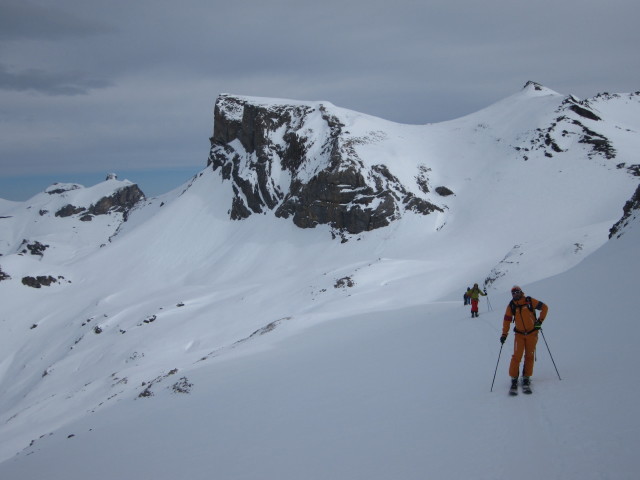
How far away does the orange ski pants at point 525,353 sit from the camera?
8391mm

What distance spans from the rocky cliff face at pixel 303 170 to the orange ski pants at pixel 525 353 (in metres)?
52.8

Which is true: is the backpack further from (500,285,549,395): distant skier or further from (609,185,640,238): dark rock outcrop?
(609,185,640,238): dark rock outcrop

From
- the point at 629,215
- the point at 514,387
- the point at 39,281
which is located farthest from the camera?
the point at 39,281

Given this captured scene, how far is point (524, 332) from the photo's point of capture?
869cm

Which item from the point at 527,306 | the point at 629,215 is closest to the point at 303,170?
the point at 629,215

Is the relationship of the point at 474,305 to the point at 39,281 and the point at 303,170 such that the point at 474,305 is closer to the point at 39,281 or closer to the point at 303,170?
the point at 303,170

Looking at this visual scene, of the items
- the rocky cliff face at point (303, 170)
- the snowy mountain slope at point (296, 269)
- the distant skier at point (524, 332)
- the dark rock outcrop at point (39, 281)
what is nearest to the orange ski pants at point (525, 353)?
the distant skier at point (524, 332)

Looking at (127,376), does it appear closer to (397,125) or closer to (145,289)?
(145,289)

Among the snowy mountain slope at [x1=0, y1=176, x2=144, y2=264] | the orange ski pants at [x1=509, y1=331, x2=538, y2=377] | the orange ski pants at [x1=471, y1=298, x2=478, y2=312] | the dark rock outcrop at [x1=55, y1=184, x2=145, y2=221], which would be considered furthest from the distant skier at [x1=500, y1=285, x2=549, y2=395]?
the dark rock outcrop at [x1=55, y1=184, x2=145, y2=221]

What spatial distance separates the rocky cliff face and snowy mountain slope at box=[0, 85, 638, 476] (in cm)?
186

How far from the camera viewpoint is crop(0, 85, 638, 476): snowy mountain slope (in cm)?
2523

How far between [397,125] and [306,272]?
142ft

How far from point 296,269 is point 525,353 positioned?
51.3 m

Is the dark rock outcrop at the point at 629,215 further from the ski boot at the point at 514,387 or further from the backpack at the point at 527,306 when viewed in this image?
the ski boot at the point at 514,387
